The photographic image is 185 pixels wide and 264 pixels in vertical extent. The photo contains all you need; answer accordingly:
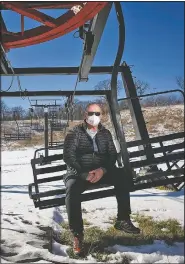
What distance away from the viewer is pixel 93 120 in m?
1.55

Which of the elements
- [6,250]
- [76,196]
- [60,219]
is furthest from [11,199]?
[76,196]

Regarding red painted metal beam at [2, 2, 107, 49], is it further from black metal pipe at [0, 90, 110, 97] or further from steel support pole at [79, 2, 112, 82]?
black metal pipe at [0, 90, 110, 97]

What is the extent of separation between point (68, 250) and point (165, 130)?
141cm

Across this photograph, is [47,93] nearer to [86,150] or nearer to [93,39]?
[93,39]

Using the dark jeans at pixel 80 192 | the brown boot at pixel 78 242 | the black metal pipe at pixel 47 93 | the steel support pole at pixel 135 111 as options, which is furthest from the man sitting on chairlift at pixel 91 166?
the black metal pipe at pixel 47 93

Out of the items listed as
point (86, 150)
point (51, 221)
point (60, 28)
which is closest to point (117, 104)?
point (86, 150)

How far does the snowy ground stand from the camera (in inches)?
103

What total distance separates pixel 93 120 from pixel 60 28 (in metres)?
0.98

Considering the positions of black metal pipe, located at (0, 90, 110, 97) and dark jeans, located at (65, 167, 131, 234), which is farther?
black metal pipe, located at (0, 90, 110, 97)

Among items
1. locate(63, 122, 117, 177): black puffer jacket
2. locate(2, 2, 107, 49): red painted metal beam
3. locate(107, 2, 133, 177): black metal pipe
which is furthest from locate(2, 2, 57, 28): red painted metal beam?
Result: locate(63, 122, 117, 177): black puffer jacket

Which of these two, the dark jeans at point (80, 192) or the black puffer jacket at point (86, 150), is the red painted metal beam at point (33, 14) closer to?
the black puffer jacket at point (86, 150)

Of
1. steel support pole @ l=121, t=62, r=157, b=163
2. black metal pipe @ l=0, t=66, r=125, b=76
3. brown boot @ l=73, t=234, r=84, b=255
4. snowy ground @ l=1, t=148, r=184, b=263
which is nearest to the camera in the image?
brown boot @ l=73, t=234, r=84, b=255

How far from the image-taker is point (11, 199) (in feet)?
16.1

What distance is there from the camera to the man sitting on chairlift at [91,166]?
1.60 meters
